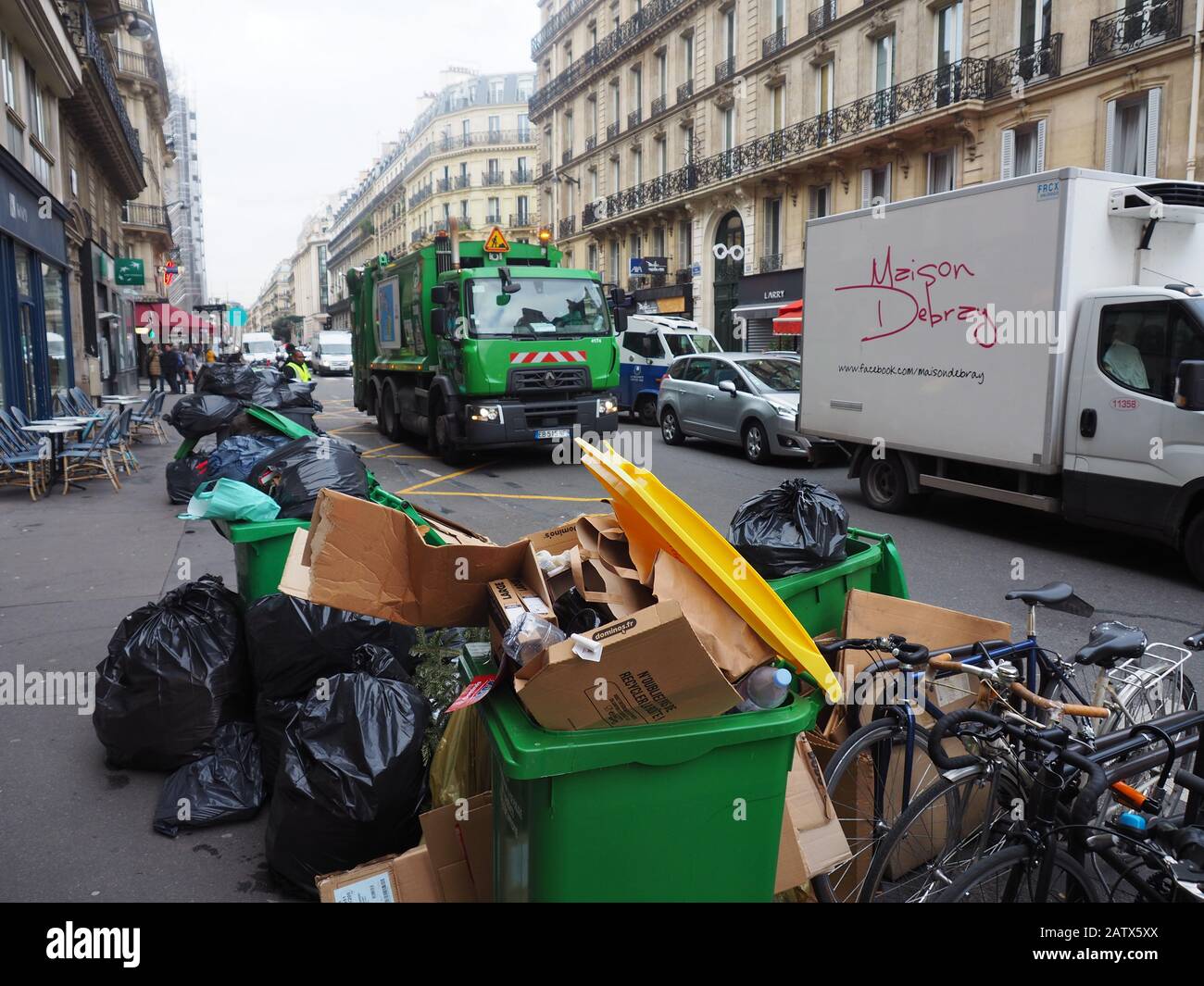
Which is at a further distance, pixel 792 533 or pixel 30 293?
pixel 30 293

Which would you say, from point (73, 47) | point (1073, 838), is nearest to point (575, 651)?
point (1073, 838)

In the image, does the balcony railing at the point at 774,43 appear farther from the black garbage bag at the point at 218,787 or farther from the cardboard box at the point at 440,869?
the cardboard box at the point at 440,869

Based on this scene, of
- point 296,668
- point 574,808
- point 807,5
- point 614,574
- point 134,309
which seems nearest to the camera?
point 574,808

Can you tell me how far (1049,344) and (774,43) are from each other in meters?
25.9

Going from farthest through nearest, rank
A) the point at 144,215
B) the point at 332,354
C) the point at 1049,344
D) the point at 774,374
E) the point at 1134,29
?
the point at 332,354
the point at 144,215
the point at 1134,29
the point at 774,374
the point at 1049,344

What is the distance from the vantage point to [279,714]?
3.77m

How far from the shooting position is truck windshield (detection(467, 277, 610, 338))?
43.2 ft

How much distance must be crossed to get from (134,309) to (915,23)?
34.3 meters

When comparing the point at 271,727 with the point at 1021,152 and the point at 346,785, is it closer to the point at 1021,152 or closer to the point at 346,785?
the point at 346,785

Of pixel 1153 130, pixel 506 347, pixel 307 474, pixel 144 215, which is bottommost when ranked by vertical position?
pixel 307 474

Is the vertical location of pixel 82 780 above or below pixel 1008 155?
below

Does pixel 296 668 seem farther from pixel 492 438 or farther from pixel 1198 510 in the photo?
pixel 492 438

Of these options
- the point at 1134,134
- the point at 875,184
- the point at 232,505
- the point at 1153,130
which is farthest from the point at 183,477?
the point at 875,184

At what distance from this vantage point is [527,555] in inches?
111
